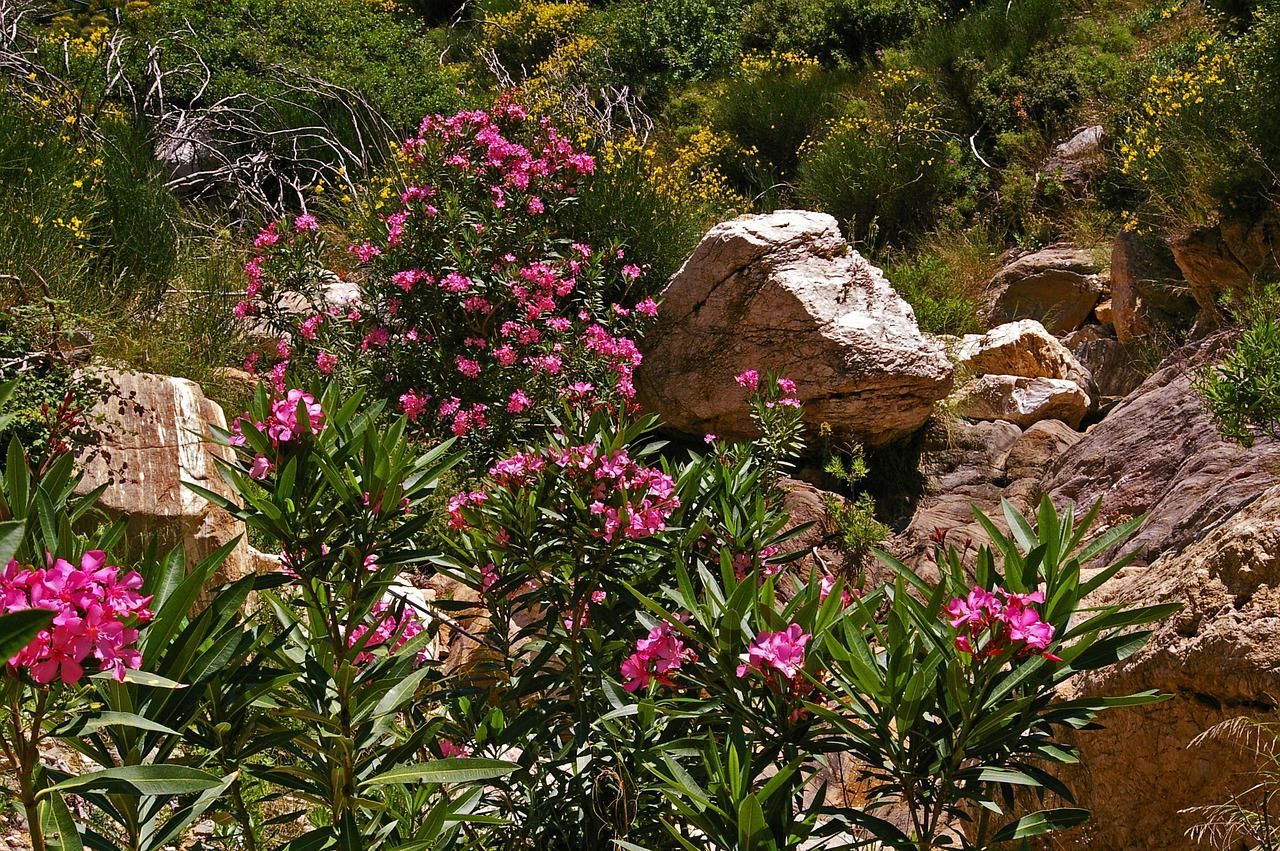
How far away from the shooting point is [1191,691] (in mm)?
2227

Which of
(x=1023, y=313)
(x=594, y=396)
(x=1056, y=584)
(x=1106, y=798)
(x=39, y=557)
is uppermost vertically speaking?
(x=39, y=557)

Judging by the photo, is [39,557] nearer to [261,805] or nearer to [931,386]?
[261,805]

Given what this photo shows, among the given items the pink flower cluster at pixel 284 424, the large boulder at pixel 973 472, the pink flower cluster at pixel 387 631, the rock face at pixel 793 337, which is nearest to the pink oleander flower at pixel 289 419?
the pink flower cluster at pixel 284 424

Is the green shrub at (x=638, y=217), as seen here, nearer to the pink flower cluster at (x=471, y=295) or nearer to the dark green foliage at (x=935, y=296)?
the pink flower cluster at (x=471, y=295)

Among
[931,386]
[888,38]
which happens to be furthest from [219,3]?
[931,386]

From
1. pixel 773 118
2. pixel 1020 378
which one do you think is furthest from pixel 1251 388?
pixel 773 118

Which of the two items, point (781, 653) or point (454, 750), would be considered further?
point (454, 750)

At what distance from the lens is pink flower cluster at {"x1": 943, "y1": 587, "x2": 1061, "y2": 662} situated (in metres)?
1.44

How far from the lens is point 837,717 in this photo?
58.1 inches

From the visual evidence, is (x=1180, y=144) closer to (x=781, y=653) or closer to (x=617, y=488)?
(x=617, y=488)

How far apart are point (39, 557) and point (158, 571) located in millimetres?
191

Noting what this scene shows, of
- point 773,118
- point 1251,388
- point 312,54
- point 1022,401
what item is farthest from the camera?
point 312,54

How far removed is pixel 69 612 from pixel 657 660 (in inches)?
37.2

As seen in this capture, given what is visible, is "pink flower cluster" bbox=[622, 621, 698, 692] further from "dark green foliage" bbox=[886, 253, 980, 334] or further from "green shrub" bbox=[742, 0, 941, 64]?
"green shrub" bbox=[742, 0, 941, 64]
